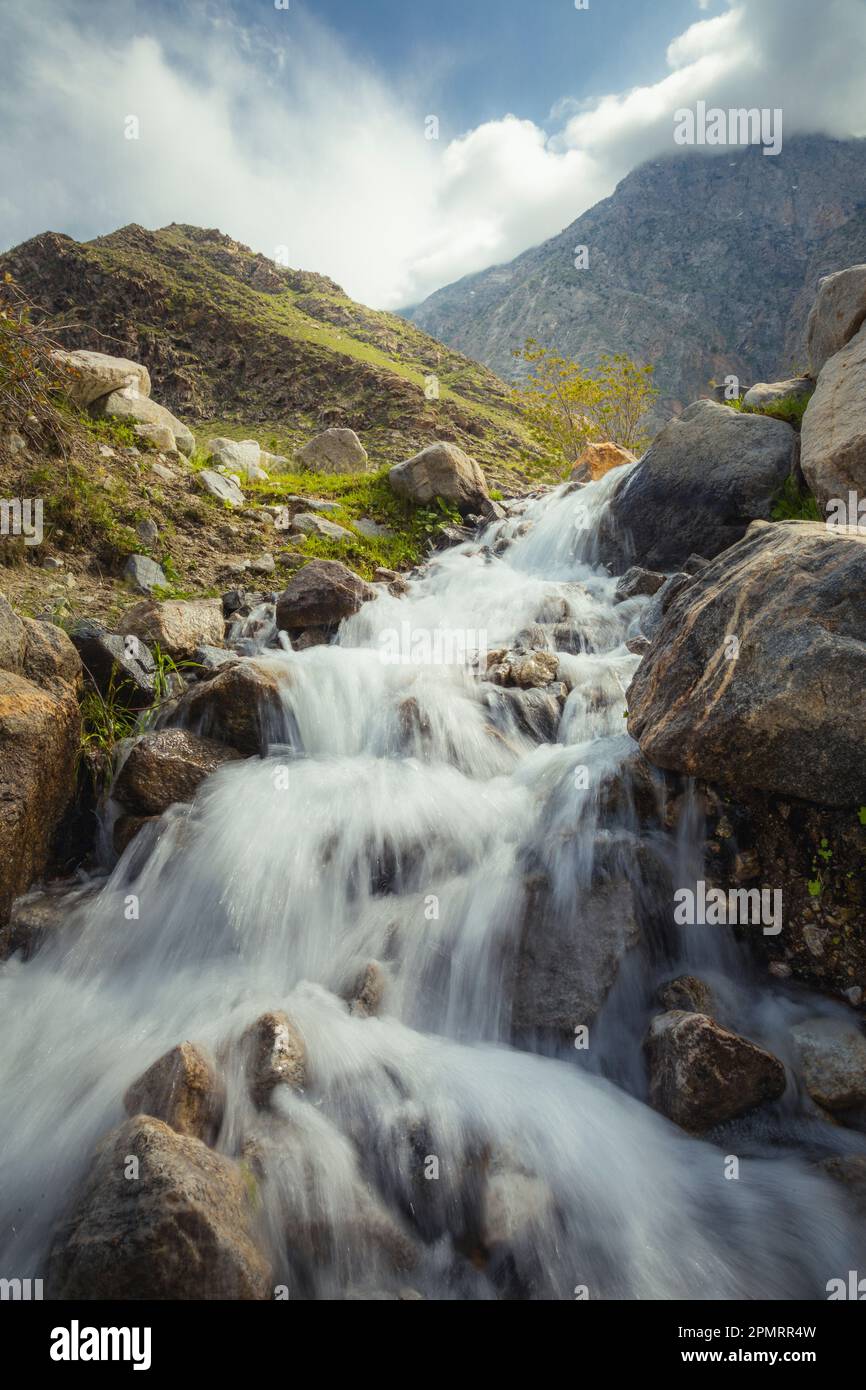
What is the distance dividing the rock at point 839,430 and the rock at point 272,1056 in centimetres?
636

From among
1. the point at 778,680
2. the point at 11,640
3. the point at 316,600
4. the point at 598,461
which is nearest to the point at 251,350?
the point at 598,461

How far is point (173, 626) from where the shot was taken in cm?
654

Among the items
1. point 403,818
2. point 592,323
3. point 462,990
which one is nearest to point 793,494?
point 403,818

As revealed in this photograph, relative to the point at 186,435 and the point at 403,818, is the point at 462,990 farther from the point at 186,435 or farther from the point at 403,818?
the point at 186,435

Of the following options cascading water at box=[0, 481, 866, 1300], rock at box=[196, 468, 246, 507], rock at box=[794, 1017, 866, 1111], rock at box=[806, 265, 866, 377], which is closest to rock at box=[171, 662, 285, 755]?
cascading water at box=[0, 481, 866, 1300]

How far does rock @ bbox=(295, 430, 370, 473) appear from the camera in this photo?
18328 mm

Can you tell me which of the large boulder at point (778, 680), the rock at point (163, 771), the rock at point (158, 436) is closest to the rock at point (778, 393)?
the large boulder at point (778, 680)

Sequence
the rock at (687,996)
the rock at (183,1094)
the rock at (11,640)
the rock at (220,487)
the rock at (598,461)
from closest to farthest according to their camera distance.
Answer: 1. the rock at (183,1094)
2. the rock at (687,996)
3. the rock at (11,640)
4. the rock at (220,487)
5. the rock at (598,461)

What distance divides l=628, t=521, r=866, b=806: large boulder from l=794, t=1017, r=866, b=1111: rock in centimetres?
114

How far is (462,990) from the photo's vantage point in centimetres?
391

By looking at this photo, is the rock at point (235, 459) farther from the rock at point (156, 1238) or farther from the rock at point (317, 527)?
the rock at point (156, 1238)

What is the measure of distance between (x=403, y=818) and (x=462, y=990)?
1362 millimetres

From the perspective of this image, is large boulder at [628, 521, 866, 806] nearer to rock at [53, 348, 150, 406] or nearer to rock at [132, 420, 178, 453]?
rock at [132, 420, 178, 453]

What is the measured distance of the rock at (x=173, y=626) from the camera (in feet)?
20.9
